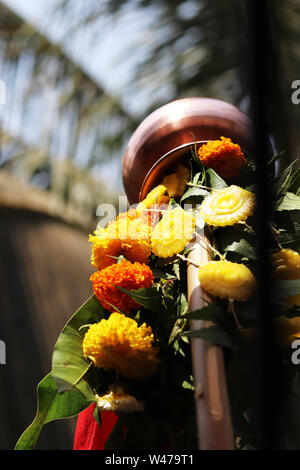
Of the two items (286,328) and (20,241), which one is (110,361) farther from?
(20,241)

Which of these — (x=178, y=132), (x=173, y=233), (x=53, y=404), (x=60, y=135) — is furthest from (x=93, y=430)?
(x=60, y=135)

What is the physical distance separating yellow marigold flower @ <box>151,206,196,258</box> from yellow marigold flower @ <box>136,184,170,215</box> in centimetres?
4

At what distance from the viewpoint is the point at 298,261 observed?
34 centimetres

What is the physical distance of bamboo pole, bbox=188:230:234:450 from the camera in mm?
258

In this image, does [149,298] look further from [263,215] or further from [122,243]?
[263,215]

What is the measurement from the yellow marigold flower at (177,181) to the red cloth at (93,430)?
0.20 metres

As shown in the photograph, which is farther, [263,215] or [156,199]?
[156,199]

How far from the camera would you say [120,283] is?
347 millimetres

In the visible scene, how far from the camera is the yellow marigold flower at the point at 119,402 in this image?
0.95ft

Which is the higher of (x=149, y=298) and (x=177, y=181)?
(x=177, y=181)

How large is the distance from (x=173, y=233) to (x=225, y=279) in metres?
0.07

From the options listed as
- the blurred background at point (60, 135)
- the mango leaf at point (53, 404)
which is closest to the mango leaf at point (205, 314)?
the mango leaf at point (53, 404)

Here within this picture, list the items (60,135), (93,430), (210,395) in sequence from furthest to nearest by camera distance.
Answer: (60,135)
(93,430)
(210,395)
